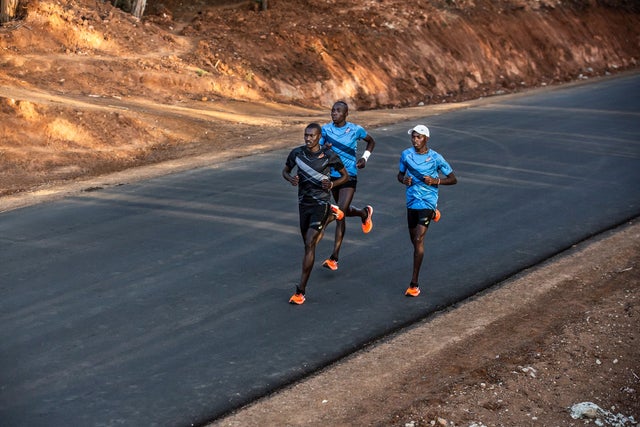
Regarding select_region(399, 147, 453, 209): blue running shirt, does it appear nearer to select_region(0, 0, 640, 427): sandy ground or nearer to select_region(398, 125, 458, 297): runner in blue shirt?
select_region(398, 125, 458, 297): runner in blue shirt

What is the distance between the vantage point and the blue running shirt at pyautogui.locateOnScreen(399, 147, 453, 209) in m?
11.0

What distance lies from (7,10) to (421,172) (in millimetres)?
18534

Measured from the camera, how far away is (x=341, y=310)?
35.2ft

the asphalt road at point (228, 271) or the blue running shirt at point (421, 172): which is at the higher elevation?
the blue running shirt at point (421, 172)

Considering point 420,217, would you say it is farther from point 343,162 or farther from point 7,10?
point 7,10

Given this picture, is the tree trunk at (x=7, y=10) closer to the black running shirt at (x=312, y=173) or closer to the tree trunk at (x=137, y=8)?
the tree trunk at (x=137, y=8)

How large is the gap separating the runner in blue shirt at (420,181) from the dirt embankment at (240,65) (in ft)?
27.4

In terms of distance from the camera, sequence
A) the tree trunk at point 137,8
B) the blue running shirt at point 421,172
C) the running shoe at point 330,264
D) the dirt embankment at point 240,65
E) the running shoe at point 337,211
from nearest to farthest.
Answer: the running shoe at point 337,211
the blue running shirt at point 421,172
the running shoe at point 330,264
the dirt embankment at point 240,65
the tree trunk at point 137,8

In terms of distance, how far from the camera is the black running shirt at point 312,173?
35.5ft

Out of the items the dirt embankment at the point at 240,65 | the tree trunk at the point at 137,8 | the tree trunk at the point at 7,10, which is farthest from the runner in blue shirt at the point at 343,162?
the tree trunk at the point at 137,8

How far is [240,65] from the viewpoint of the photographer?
27750mm

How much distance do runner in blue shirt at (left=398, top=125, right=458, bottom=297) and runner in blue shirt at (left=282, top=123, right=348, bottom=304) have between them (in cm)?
87

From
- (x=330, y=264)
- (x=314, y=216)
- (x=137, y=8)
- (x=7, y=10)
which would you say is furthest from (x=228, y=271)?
(x=137, y=8)

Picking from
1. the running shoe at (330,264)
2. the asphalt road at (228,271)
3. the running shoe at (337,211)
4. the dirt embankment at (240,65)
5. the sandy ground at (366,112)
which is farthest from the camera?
the dirt embankment at (240,65)
